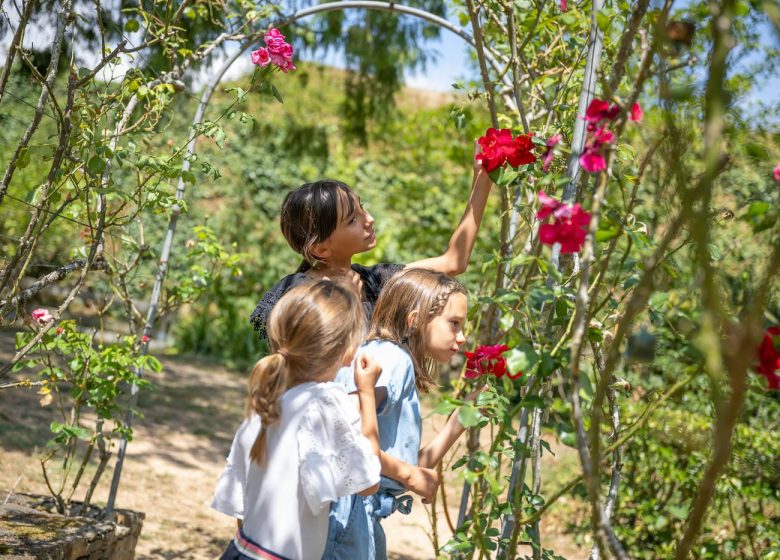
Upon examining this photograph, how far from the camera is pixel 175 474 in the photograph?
16.4 ft

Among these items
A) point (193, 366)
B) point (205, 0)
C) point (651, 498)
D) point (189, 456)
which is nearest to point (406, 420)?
point (205, 0)

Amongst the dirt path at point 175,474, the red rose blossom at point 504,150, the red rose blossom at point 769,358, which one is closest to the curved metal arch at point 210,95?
the dirt path at point 175,474

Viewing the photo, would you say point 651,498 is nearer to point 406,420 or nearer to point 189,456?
point 406,420

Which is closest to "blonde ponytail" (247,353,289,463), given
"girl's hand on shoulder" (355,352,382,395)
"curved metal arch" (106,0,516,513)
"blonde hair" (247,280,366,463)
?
"blonde hair" (247,280,366,463)

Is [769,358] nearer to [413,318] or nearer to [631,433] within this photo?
[631,433]

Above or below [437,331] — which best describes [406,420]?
below

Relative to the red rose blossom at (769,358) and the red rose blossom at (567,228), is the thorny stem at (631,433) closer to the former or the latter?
the red rose blossom at (769,358)

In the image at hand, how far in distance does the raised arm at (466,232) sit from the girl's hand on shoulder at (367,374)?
0.47 m

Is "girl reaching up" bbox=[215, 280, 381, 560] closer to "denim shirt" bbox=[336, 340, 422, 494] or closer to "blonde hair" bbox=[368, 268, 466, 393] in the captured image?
"denim shirt" bbox=[336, 340, 422, 494]

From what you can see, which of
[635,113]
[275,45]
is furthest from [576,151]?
[275,45]

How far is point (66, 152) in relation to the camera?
2.31 metres

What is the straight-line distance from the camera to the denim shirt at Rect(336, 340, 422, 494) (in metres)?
1.83

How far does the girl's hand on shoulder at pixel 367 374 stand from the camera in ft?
5.57

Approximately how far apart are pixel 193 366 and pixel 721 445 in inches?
316
